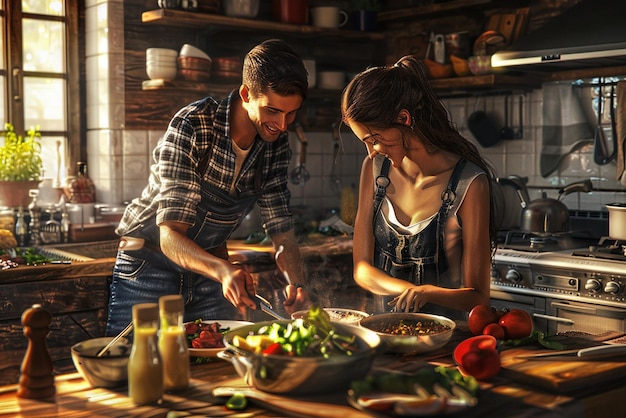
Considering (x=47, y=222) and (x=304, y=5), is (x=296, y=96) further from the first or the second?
(x=304, y=5)

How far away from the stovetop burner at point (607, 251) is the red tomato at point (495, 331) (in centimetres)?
174

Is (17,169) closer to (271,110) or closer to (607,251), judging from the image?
(271,110)

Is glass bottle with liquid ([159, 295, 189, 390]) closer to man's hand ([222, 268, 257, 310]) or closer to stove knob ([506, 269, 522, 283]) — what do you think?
man's hand ([222, 268, 257, 310])

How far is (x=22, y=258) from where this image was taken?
371 centimetres

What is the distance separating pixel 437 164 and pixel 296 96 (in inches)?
22.0

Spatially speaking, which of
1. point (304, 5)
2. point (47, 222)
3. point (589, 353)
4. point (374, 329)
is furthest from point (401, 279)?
point (304, 5)

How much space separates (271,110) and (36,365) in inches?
42.4

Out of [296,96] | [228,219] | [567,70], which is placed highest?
[567,70]

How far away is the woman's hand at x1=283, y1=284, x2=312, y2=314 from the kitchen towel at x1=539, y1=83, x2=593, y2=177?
→ 109 inches

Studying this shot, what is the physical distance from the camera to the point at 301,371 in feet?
5.55

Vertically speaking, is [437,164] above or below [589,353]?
above

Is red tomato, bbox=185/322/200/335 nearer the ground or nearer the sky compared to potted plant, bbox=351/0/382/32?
nearer the ground

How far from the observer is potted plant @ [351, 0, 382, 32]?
5.37m

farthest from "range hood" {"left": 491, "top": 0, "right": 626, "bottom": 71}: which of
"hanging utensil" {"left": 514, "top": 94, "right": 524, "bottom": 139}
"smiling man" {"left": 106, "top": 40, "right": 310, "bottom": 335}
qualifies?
"smiling man" {"left": 106, "top": 40, "right": 310, "bottom": 335}
